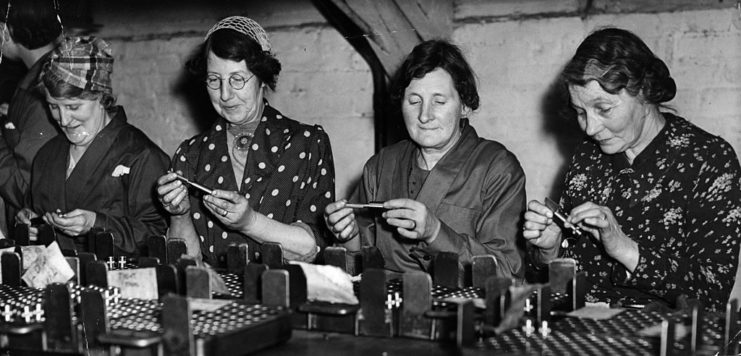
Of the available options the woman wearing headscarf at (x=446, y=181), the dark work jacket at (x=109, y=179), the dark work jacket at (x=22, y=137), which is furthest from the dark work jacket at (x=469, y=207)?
the dark work jacket at (x=22, y=137)

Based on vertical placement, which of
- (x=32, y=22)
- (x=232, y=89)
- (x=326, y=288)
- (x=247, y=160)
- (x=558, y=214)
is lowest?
(x=326, y=288)

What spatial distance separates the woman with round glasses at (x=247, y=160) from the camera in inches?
102

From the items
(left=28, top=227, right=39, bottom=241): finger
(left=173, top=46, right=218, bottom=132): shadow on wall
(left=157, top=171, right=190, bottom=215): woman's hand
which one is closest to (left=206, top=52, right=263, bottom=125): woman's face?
(left=157, top=171, right=190, bottom=215): woman's hand

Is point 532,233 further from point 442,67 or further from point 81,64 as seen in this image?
point 81,64

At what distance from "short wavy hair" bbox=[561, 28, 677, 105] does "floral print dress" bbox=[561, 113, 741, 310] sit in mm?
120

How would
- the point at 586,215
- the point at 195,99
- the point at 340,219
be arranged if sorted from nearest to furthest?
the point at 586,215 < the point at 340,219 < the point at 195,99

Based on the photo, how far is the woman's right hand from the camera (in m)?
2.07

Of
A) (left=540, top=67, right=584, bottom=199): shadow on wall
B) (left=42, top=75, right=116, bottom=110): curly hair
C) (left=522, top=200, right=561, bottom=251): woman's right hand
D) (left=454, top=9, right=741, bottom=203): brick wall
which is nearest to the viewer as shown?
(left=522, top=200, right=561, bottom=251): woman's right hand

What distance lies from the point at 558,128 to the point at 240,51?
1.40m

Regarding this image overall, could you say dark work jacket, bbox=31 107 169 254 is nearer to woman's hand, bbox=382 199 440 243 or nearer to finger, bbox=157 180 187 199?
finger, bbox=157 180 187 199

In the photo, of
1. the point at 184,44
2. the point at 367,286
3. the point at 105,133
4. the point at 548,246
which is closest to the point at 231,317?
the point at 367,286

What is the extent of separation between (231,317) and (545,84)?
2.25 metres

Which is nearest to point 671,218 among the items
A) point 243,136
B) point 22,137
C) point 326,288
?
point 326,288

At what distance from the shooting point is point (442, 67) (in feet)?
7.86
